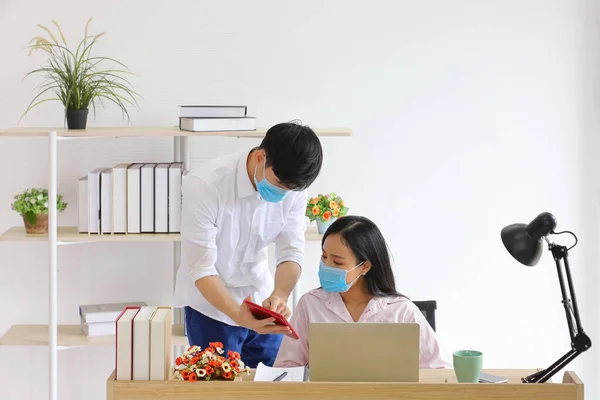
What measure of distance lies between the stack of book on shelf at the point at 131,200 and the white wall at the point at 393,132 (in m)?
0.29

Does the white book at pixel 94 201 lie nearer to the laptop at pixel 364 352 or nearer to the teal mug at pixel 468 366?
the laptop at pixel 364 352

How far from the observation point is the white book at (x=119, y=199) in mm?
3277

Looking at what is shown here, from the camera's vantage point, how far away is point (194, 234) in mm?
2598

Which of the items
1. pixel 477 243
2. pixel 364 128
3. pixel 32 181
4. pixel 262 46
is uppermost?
pixel 262 46

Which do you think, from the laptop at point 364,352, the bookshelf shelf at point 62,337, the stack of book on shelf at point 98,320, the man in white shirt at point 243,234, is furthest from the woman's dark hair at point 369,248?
the stack of book on shelf at point 98,320

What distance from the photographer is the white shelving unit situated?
3176mm

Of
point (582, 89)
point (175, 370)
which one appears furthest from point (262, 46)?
point (175, 370)

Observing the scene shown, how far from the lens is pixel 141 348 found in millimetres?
1855

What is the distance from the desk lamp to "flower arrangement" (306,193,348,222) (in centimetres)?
134

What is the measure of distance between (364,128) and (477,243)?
27.6 inches

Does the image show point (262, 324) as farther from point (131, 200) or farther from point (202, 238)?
point (131, 200)

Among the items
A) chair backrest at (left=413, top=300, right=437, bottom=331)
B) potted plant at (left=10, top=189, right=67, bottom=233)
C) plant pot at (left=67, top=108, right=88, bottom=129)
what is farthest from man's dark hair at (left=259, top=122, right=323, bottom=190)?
potted plant at (left=10, top=189, right=67, bottom=233)

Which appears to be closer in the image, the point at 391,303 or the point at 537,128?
the point at 391,303

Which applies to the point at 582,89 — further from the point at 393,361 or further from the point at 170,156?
the point at 393,361
